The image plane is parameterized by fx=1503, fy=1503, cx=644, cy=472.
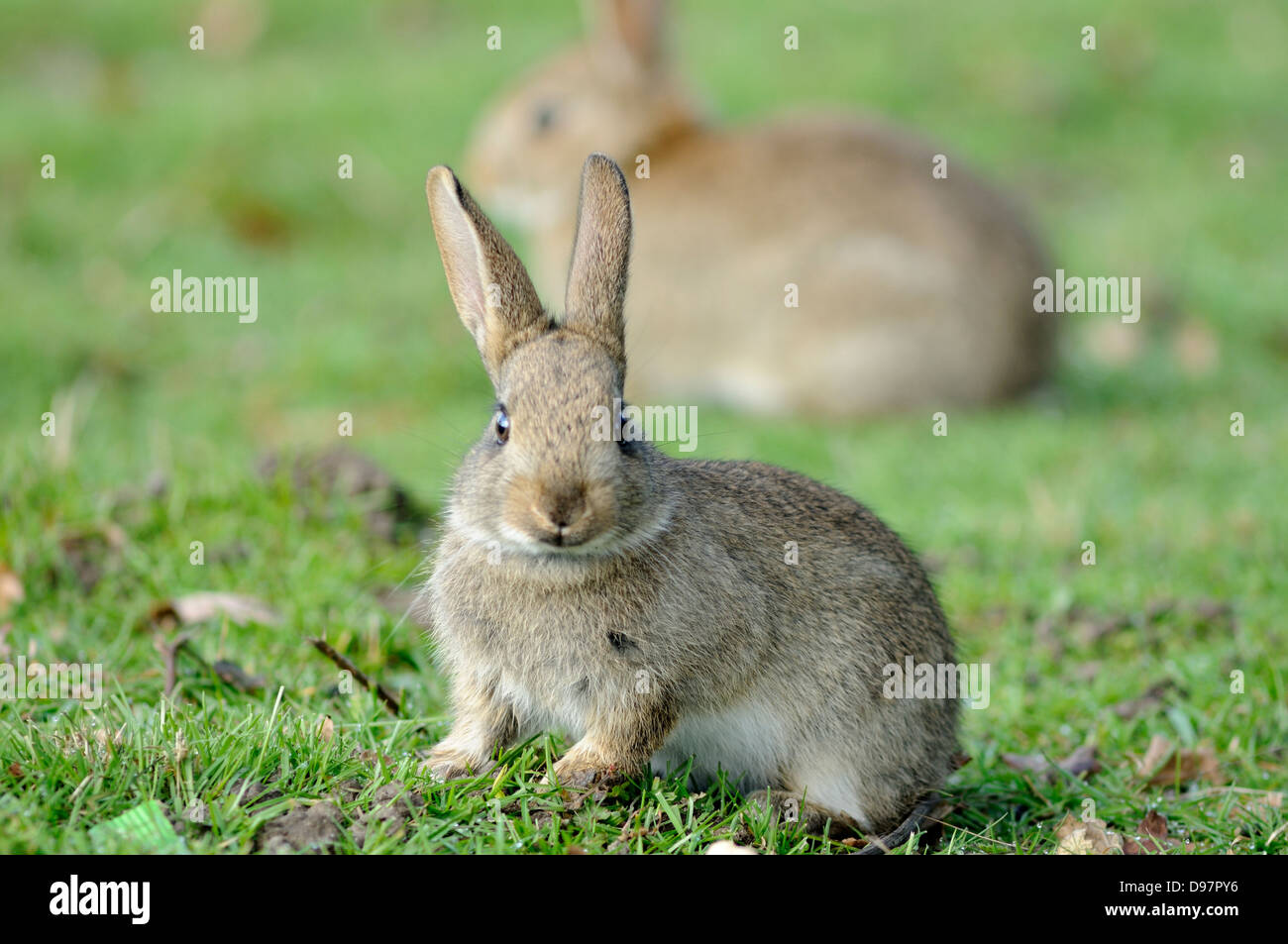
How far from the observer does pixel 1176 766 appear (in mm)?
4496

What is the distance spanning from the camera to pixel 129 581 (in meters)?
5.34

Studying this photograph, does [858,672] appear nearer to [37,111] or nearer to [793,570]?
[793,570]

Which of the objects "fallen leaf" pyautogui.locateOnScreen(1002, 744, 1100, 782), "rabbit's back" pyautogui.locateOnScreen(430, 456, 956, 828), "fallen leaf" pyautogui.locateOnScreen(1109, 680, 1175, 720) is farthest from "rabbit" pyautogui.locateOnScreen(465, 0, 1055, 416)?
"rabbit's back" pyautogui.locateOnScreen(430, 456, 956, 828)

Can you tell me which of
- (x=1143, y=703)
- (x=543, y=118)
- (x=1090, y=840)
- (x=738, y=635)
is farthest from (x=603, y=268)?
(x=543, y=118)

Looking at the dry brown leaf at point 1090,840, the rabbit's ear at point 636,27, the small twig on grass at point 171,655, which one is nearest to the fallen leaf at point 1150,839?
the dry brown leaf at point 1090,840

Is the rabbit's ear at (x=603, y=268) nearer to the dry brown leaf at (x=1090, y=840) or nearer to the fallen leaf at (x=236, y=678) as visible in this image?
the fallen leaf at (x=236, y=678)

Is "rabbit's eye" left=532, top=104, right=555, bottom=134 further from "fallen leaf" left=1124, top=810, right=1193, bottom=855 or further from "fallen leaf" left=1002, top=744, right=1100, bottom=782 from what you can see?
"fallen leaf" left=1124, top=810, right=1193, bottom=855

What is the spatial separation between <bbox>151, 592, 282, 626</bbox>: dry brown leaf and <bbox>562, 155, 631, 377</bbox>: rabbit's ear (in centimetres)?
175

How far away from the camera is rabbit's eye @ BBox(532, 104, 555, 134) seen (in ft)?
35.4

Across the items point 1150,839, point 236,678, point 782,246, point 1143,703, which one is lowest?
point 1150,839

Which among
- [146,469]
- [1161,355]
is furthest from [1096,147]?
[146,469]

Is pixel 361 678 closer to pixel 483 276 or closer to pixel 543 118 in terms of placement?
pixel 483 276

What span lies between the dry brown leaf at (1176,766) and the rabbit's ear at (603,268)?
204cm

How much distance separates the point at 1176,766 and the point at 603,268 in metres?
2.28
